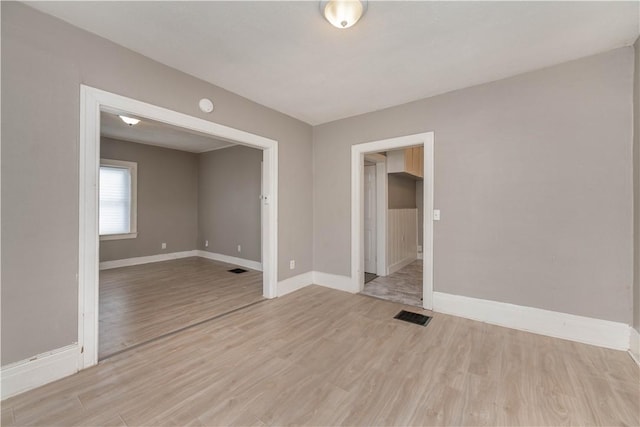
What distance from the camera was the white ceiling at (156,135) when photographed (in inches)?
168

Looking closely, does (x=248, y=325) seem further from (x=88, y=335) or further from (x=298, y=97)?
(x=298, y=97)

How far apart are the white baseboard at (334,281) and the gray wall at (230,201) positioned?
5.04 feet

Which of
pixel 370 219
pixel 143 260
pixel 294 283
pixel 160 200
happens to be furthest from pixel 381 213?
pixel 143 260

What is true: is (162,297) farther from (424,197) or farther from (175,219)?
(424,197)

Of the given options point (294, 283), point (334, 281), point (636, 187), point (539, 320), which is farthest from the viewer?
point (334, 281)

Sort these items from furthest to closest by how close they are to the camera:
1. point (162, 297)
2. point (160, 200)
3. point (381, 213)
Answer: point (160, 200) < point (381, 213) < point (162, 297)

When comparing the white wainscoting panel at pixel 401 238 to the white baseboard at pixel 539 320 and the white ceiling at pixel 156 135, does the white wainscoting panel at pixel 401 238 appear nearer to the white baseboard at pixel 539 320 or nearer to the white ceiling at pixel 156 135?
the white baseboard at pixel 539 320

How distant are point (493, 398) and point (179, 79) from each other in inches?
145

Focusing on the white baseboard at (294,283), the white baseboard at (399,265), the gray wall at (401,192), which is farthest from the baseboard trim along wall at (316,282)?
the gray wall at (401,192)

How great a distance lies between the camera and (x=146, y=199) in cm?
566

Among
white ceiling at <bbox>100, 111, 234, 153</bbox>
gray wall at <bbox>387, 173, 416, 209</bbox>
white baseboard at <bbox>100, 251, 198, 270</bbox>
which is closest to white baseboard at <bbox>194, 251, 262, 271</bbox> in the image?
white baseboard at <bbox>100, 251, 198, 270</bbox>

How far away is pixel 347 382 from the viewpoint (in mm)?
1774

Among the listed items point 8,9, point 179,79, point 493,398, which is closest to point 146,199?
point 179,79

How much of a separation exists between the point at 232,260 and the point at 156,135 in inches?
116
